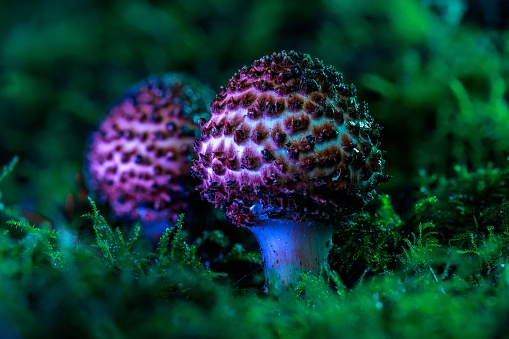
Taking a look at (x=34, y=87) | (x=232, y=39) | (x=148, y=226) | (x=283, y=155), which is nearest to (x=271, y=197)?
(x=283, y=155)

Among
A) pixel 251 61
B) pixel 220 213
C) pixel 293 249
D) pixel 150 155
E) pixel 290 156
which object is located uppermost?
pixel 251 61

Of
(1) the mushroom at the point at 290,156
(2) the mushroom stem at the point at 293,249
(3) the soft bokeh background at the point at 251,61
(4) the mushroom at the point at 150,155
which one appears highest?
(3) the soft bokeh background at the point at 251,61

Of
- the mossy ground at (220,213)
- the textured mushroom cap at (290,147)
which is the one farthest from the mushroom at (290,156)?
the mossy ground at (220,213)

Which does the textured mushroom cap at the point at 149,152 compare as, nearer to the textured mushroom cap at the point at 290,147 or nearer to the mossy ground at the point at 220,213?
the mossy ground at the point at 220,213

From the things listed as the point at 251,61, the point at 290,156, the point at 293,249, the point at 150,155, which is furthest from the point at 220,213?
the point at 251,61

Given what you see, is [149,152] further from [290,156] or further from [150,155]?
[290,156]

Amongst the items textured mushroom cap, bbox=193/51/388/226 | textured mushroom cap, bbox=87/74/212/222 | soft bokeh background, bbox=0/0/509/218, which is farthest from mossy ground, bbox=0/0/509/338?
textured mushroom cap, bbox=193/51/388/226
